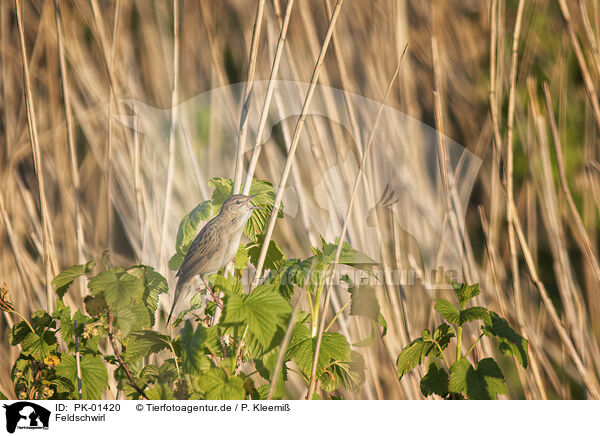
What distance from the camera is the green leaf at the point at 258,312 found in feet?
1.95

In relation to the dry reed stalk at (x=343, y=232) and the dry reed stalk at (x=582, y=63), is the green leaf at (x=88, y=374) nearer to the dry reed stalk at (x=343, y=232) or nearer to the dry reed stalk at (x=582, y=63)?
the dry reed stalk at (x=343, y=232)

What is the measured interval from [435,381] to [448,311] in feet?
0.33

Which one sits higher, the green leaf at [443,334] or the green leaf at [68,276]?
the green leaf at [68,276]

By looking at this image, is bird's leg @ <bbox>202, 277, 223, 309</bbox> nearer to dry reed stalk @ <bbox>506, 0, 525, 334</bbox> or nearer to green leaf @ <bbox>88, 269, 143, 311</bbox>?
green leaf @ <bbox>88, 269, 143, 311</bbox>

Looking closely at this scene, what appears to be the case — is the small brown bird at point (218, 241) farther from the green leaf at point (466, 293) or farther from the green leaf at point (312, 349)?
the green leaf at point (466, 293)

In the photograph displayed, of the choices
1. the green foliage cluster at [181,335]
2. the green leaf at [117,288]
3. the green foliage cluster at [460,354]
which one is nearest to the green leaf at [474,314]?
the green foliage cluster at [460,354]

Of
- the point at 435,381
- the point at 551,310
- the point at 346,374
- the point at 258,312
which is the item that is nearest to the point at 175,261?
the point at 258,312

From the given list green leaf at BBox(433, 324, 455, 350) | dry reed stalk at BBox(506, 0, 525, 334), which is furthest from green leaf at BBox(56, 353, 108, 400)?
dry reed stalk at BBox(506, 0, 525, 334)

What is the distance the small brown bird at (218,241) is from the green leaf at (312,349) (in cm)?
14

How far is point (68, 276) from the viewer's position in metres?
0.67

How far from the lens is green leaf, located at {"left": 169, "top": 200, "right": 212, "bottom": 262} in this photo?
2.16ft

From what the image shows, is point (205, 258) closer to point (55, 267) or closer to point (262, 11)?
point (55, 267)

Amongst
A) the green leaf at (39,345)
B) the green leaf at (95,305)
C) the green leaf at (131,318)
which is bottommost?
the green leaf at (39,345)

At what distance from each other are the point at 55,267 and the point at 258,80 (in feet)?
1.30
